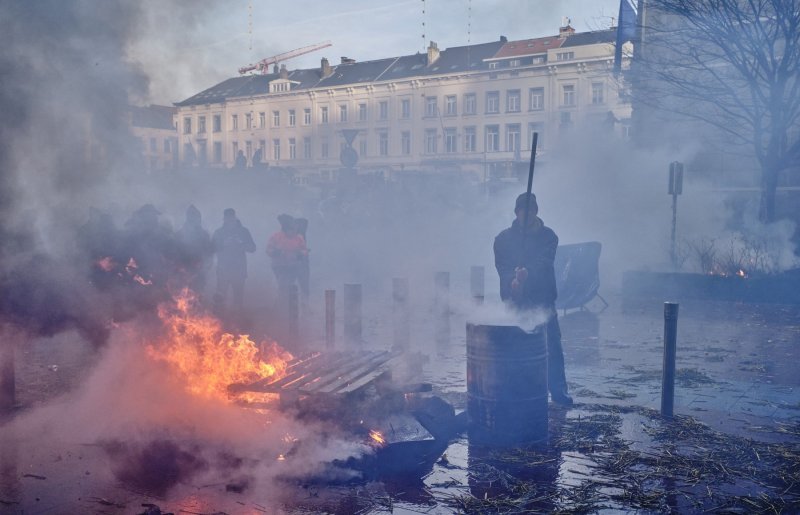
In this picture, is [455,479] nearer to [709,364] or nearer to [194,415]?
[194,415]

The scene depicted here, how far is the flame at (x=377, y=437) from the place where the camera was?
17.4 feet

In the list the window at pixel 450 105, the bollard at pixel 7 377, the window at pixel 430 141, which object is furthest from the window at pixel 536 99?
the bollard at pixel 7 377

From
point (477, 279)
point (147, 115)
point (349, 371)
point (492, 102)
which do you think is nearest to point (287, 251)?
point (477, 279)

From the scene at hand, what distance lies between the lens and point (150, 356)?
22.1 ft

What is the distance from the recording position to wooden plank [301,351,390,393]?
19.8ft

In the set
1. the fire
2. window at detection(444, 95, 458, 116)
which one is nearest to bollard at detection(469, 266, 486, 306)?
the fire

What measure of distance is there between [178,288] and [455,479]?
380 cm

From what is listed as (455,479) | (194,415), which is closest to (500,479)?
(455,479)

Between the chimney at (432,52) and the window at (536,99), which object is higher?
the chimney at (432,52)

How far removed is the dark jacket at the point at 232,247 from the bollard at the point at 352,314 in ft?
10.7

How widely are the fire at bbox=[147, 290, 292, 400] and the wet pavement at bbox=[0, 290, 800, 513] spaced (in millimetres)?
1264

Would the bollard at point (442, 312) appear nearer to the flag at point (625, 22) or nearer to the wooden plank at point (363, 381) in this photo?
the wooden plank at point (363, 381)

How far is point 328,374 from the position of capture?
6559 millimetres

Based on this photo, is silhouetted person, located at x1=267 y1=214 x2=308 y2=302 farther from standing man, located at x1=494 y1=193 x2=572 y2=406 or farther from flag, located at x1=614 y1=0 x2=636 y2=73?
flag, located at x1=614 y1=0 x2=636 y2=73
